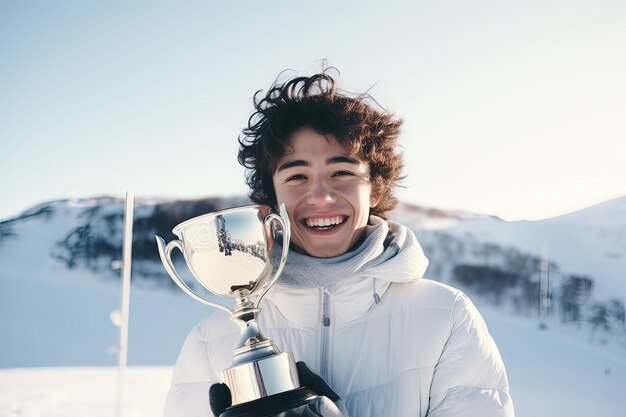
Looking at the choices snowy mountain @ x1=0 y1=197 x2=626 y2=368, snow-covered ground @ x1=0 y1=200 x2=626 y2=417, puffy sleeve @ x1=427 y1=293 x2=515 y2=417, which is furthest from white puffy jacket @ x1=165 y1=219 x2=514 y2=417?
snowy mountain @ x1=0 y1=197 x2=626 y2=368

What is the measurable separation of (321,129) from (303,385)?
0.53m

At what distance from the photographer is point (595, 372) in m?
10.5

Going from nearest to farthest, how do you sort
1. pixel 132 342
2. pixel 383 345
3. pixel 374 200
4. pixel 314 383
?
pixel 314 383, pixel 383 345, pixel 374 200, pixel 132 342

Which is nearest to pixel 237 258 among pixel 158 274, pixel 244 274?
pixel 244 274

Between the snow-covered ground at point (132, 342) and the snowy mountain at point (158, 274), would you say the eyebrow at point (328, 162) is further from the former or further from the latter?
the snowy mountain at point (158, 274)

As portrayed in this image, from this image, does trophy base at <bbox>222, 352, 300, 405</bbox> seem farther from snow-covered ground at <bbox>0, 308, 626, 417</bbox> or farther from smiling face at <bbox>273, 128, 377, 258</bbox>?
snow-covered ground at <bbox>0, 308, 626, 417</bbox>

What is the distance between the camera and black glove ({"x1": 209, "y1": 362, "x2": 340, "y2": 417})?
3.78 feet

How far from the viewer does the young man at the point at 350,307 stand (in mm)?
1255

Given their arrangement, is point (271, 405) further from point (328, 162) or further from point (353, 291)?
point (328, 162)

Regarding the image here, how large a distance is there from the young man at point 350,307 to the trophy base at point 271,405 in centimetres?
21

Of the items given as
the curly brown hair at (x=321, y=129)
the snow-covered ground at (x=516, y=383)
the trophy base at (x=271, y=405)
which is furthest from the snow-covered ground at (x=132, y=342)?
the trophy base at (x=271, y=405)

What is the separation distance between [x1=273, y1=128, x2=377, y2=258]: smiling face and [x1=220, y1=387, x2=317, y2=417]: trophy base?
0.36m

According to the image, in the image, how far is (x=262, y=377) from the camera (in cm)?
111

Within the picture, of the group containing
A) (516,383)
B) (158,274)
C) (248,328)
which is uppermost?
(248,328)
